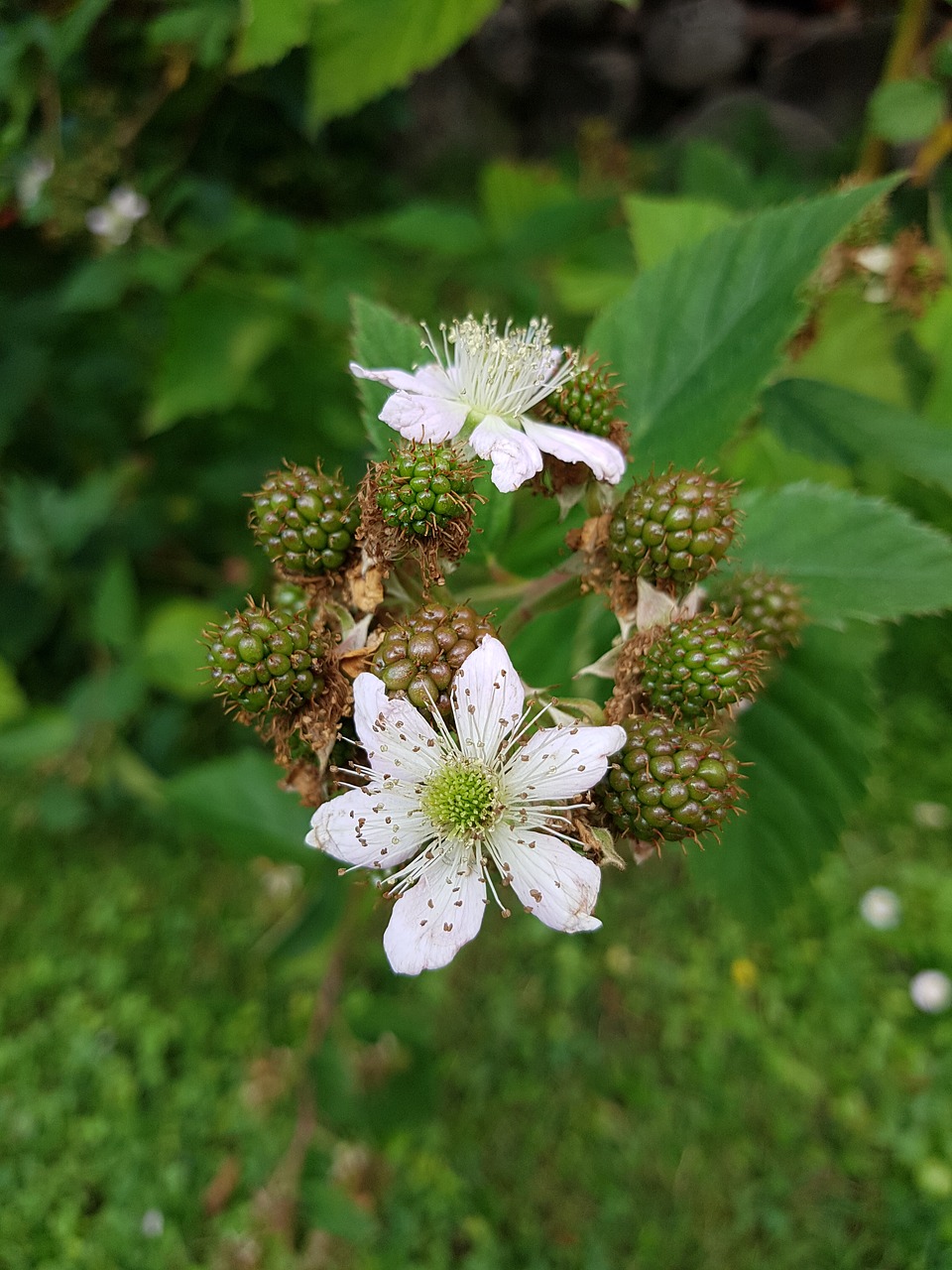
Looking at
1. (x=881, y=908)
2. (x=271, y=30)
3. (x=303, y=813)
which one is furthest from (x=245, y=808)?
(x=881, y=908)

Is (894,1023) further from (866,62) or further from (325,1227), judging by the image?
(866,62)

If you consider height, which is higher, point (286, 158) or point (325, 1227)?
point (286, 158)

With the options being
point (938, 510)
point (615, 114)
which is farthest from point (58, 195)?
point (615, 114)

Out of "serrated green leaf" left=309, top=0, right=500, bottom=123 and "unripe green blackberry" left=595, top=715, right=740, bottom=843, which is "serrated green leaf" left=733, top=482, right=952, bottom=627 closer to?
"unripe green blackberry" left=595, top=715, right=740, bottom=843

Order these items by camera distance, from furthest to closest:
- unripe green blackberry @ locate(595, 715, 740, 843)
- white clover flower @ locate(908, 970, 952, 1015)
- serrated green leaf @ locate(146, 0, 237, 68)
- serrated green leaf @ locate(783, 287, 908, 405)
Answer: white clover flower @ locate(908, 970, 952, 1015) → serrated green leaf @ locate(783, 287, 908, 405) → serrated green leaf @ locate(146, 0, 237, 68) → unripe green blackberry @ locate(595, 715, 740, 843)

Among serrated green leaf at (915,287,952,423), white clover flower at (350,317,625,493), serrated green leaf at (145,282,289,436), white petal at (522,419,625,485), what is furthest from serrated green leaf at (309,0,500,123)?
white petal at (522,419,625,485)

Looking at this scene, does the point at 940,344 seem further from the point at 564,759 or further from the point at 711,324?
the point at 564,759
